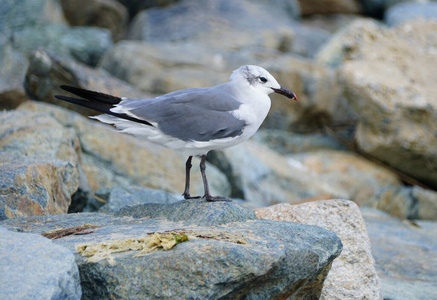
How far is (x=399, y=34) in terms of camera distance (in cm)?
1098

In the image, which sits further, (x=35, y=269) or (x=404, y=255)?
Answer: (x=404, y=255)

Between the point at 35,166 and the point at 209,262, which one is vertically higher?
the point at 209,262

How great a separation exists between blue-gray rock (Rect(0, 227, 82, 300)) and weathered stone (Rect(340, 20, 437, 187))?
7.40 metres

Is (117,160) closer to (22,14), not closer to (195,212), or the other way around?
(195,212)

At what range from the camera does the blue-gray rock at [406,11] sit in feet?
→ 50.2

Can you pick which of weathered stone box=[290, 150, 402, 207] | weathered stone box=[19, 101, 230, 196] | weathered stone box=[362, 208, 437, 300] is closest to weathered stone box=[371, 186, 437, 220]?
weathered stone box=[290, 150, 402, 207]

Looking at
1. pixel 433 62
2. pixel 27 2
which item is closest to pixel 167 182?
pixel 433 62

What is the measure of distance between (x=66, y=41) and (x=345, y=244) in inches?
355

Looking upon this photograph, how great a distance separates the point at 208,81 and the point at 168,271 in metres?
7.75

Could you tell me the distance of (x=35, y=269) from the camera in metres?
2.94

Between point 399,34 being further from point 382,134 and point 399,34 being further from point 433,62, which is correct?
point 382,134

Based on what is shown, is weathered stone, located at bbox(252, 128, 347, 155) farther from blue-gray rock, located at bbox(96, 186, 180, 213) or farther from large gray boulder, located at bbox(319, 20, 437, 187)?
blue-gray rock, located at bbox(96, 186, 180, 213)

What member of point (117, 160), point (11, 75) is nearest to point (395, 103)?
point (117, 160)

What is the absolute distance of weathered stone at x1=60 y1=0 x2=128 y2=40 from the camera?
14.0m
